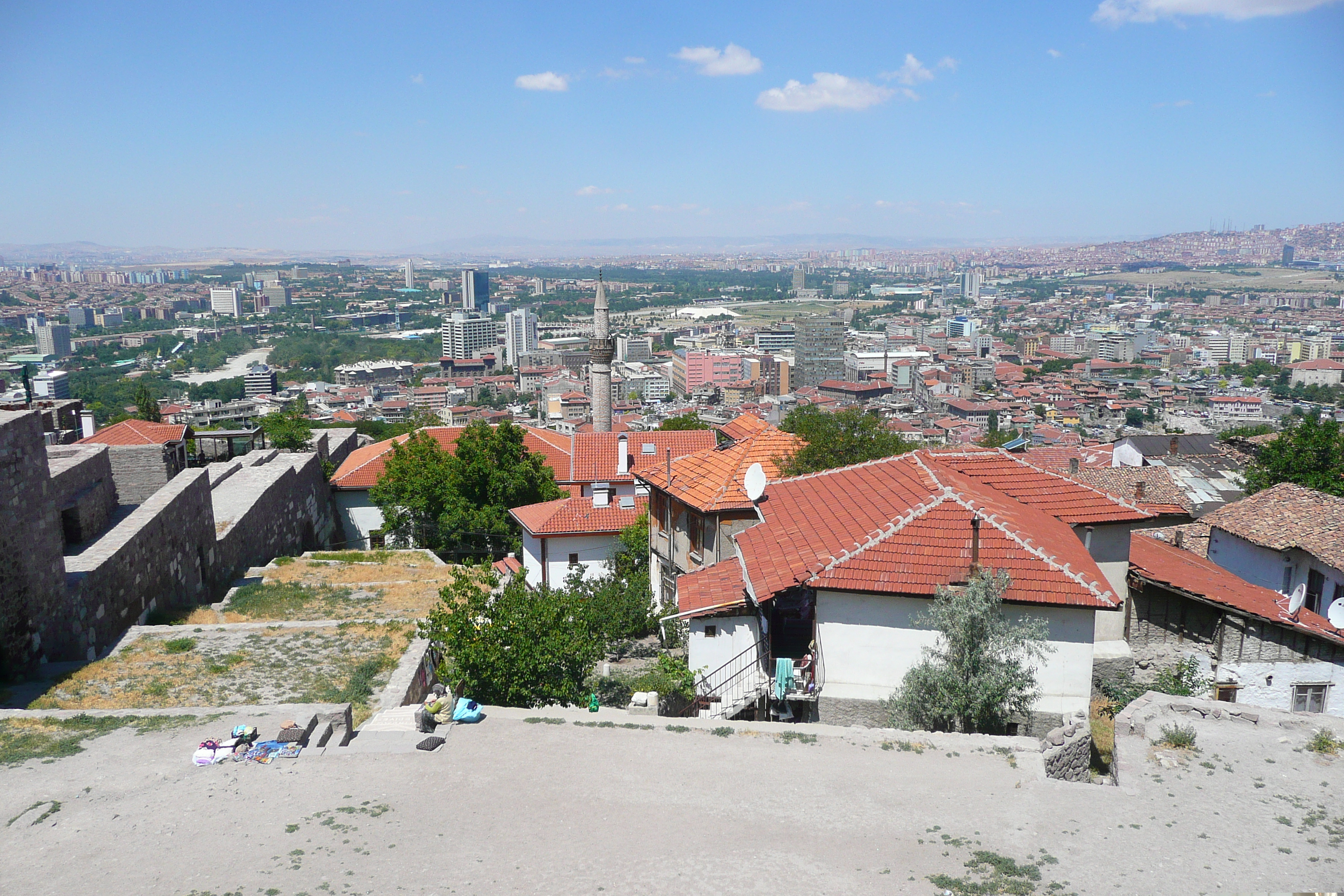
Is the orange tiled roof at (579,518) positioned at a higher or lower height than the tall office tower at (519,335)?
higher

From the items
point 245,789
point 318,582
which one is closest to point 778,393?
point 318,582

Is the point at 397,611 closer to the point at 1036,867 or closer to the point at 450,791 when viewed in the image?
the point at 450,791

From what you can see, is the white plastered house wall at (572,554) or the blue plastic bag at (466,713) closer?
the blue plastic bag at (466,713)

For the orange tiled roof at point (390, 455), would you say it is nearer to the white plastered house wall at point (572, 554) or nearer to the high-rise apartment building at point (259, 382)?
the white plastered house wall at point (572, 554)

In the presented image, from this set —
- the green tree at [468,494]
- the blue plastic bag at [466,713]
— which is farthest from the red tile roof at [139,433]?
the blue plastic bag at [466,713]

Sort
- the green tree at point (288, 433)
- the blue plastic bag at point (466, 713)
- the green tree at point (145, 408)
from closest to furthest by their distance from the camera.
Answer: the blue plastic bag at point (466, 713)
the green tree at point (288, 433)
the green tree at point (145, 408)

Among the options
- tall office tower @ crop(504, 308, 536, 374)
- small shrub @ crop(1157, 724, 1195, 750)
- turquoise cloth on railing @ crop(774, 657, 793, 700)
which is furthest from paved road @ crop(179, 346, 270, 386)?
small shrub @ crop(1157, 724, 1195, 750)
